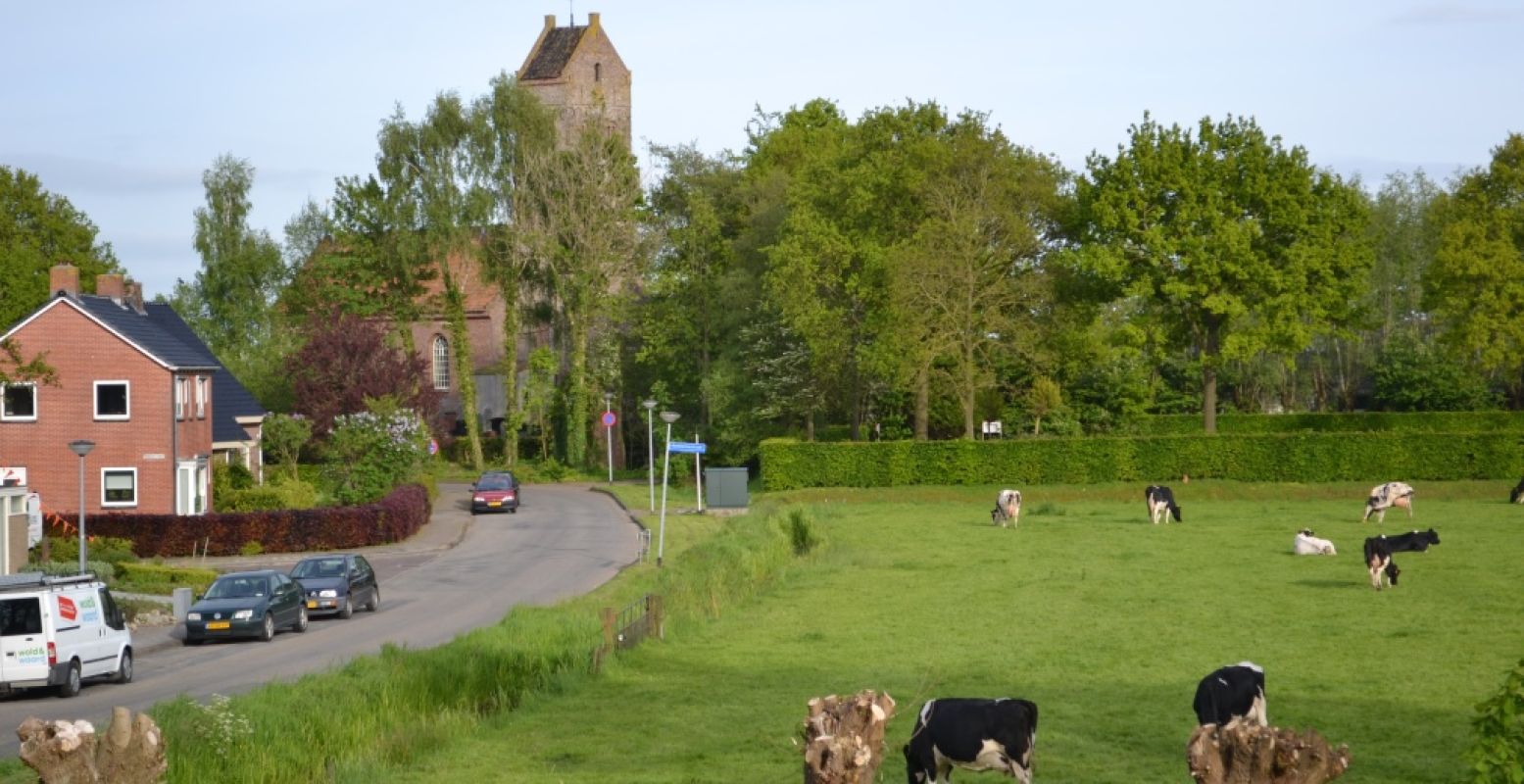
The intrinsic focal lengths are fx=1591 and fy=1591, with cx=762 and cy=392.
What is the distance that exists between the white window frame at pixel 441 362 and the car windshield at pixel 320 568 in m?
63.1

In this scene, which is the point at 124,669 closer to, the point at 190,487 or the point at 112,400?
the point at 112,400

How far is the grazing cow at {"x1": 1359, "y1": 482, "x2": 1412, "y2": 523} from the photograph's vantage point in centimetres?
4519

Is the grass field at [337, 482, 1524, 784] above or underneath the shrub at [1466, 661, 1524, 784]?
underneath

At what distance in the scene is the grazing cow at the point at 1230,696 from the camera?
16984 mm

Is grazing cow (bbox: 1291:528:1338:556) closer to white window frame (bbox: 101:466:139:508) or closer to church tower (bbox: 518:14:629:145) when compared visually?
white window frame (bbox: 101:466:139:508)

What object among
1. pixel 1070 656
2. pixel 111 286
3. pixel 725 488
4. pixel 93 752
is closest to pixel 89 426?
pixel 111 286

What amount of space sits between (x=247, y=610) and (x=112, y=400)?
23.8m

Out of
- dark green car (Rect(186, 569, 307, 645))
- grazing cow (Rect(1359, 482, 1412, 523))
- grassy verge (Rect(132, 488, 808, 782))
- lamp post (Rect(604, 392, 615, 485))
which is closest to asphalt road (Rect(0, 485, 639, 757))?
dark green car (Rect(186, 569, 307, 645))

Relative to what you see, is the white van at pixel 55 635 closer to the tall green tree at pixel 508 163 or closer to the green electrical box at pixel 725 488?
the green electrical box at pixel 725 488

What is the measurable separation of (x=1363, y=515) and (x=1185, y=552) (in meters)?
11.8

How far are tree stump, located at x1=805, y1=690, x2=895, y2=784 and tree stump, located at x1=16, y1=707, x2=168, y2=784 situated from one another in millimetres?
5086

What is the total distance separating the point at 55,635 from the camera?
83.0 ft

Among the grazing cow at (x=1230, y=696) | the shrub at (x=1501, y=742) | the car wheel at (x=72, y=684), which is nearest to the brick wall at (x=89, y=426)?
the car wheel at (x=72, y=684)

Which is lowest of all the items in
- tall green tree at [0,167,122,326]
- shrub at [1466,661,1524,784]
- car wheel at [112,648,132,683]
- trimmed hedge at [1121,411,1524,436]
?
car wheel at [112,648,132,683]
